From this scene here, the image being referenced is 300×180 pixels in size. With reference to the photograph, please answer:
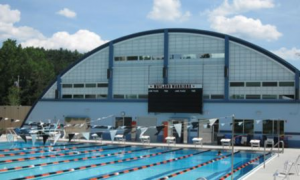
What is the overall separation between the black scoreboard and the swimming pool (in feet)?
14.5

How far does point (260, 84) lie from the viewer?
28.2m

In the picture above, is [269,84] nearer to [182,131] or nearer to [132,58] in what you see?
[182,131]

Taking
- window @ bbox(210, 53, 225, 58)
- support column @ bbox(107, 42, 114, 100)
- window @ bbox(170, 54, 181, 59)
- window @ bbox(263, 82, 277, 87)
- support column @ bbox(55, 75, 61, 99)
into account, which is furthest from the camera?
support column @ bbox(55, 75, 61, 99)

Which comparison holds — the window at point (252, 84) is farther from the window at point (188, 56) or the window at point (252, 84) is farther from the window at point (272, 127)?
the window at point (188, 56)

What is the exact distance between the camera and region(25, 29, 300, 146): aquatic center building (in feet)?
90.6

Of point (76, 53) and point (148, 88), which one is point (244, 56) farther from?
point (76, 53)

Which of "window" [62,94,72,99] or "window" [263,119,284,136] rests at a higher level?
"window" [62,94,72,99]

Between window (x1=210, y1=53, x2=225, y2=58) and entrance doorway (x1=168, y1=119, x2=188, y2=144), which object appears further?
window (x1=210, y1=53, x2=225, y2=58)

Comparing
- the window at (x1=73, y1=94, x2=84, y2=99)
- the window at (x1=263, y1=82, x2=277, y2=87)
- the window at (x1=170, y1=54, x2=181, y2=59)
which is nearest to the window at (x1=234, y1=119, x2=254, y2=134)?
the window at (x1=263, y1=82, x2=277, y2=87)

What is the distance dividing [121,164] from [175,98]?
11885mm

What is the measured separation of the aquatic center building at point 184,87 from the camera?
27.6m

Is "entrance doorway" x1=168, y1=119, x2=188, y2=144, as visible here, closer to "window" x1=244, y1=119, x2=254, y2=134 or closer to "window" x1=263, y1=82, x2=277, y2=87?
"window" x1=244, y1=119, x2=254, y2=134

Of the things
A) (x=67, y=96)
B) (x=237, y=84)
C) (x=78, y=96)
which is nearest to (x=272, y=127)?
(x=237, y=84)

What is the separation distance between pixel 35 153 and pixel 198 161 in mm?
8633
